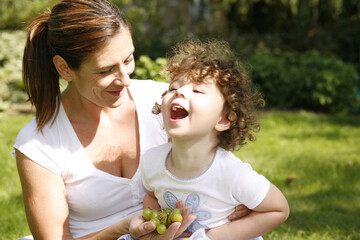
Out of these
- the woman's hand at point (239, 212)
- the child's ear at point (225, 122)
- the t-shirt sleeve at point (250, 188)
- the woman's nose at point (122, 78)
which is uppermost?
the woman's nose at point (122, 78)

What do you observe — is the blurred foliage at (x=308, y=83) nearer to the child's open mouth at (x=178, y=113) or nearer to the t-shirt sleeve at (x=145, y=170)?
the t-shirt sleeve at (x=145, y=170)

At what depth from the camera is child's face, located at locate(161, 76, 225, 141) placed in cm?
195

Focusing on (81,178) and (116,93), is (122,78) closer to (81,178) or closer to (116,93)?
(116,93)

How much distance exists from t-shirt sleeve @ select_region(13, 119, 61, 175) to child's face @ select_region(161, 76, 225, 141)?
0.66 metres

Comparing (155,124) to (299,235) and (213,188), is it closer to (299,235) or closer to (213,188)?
(213,188)

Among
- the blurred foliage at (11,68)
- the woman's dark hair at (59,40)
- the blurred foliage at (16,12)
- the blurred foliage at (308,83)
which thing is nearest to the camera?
the woman's dark hair at (59,40)

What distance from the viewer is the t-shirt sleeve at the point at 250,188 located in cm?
196

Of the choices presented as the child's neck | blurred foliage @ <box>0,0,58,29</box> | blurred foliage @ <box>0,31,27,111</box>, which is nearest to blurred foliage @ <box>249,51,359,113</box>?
blurred foliage @ <box>0,31,27,111</box>

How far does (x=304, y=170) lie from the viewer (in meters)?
4.65

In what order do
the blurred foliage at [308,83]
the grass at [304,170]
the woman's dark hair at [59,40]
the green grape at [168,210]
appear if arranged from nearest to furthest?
the green grape at [168,210], the woman's dark hair at [59,40], the grass at [304,170], the blurred foliage at [308,83]

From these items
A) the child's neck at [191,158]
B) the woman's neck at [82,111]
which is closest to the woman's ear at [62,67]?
the woman's neck at [82,111]

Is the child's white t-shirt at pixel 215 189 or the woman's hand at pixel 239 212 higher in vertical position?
the child's white t-shirt at pixel 215 189

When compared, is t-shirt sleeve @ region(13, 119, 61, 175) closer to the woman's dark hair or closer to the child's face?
the woman's dark hair

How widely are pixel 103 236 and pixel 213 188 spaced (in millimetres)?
633
